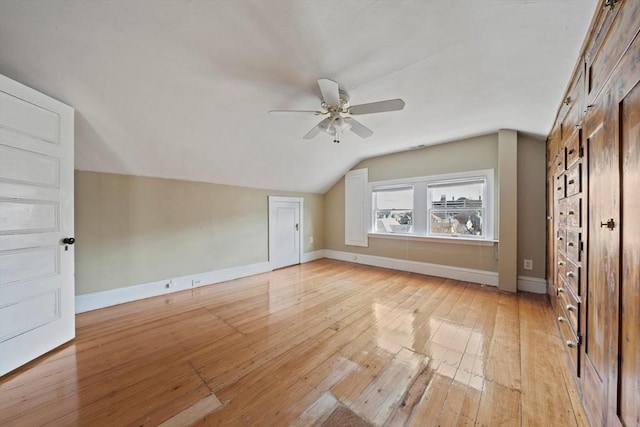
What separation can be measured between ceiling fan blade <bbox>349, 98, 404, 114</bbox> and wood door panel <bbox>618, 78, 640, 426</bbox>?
4.01ft

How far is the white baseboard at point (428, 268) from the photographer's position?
3639 millimetres

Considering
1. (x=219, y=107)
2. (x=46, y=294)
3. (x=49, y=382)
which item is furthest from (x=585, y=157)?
(x=46, y=294)

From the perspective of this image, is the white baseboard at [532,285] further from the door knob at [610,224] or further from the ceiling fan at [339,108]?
the ceiling fan at [339,108]

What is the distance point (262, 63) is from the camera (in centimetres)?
185

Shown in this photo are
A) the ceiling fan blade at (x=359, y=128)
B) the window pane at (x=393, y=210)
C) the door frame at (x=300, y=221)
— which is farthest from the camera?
the door frame at (x=300, y=221)

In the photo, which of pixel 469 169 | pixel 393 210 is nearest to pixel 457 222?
pixel 469 169

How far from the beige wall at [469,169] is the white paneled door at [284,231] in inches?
56.6

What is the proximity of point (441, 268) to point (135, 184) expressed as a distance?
5.01 meters

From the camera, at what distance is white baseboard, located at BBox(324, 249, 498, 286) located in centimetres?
364

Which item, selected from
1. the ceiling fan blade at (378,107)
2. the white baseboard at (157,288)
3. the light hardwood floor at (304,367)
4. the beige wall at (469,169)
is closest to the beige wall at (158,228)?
the white baseboard at (157,288)

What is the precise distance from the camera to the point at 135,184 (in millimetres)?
3129

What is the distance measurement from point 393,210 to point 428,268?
1.31 m

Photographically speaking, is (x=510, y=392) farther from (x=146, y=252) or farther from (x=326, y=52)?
(x=146, y=252)

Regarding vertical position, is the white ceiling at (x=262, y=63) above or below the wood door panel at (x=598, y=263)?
above
